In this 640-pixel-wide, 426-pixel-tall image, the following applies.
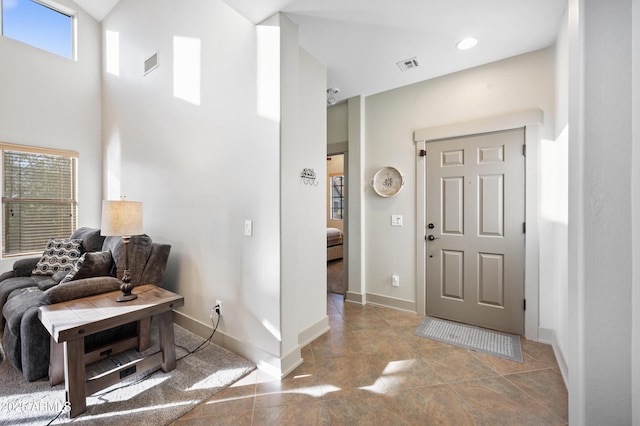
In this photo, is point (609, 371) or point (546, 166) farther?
point (546, 166)

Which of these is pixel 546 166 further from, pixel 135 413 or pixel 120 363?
pixel 120 363

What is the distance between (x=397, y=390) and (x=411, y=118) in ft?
8.83

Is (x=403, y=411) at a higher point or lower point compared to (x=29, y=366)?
lower

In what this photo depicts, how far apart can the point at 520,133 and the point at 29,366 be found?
433 centimetres

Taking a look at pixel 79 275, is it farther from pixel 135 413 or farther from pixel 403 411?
pixel 403 411

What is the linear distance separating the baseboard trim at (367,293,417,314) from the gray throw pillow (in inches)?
111

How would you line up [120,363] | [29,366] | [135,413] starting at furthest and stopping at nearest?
[120,363], [29,366], [135,413]

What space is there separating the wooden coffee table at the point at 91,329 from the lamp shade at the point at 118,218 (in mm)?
511

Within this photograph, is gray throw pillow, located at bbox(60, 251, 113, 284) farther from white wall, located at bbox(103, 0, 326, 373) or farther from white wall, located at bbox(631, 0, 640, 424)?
white wall, located at bbox(631, 0, 640, 424)

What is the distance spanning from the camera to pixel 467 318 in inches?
111

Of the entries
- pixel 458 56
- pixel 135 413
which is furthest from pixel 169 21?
pixel 135 413

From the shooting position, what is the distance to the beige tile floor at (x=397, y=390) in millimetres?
1594

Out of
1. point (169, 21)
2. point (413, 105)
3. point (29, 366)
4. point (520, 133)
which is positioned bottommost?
point (29, 366)

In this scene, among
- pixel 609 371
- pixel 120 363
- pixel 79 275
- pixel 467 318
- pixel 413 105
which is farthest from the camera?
pixel 413 105
